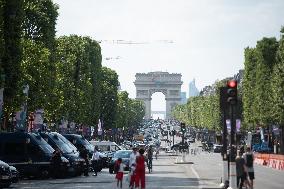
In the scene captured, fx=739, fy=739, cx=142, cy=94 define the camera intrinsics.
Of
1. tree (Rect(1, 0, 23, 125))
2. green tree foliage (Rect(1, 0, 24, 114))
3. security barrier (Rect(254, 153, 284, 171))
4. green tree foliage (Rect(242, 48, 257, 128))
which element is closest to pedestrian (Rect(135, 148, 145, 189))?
tree (Rect(1, 0, 23, 125))

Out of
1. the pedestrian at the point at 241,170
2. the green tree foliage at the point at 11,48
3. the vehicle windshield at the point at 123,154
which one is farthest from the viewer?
the vehicle windshield at the point at 123,154

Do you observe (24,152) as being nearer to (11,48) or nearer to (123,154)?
(11,48)

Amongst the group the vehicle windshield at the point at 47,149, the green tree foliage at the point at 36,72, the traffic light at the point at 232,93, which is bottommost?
the vehicle windshield at the point at 47,149

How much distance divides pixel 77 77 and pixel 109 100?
1386 inches

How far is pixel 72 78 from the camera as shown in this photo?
75000 mm

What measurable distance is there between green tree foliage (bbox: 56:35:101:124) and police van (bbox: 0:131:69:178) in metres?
24.0

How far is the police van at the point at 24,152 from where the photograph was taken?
3881 centimetres

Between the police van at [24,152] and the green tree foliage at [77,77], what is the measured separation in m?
24.0

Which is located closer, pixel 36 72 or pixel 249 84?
pixel 36 72

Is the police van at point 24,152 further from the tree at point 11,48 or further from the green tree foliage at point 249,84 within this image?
the green tree foliage at point 249,84

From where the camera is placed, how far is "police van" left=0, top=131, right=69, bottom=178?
3881 cm

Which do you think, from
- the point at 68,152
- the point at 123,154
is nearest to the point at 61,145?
the point at 68,152

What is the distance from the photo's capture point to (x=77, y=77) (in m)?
77.5

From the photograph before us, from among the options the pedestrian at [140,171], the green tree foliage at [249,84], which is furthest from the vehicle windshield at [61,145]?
the green tree foliage at [249,84]
